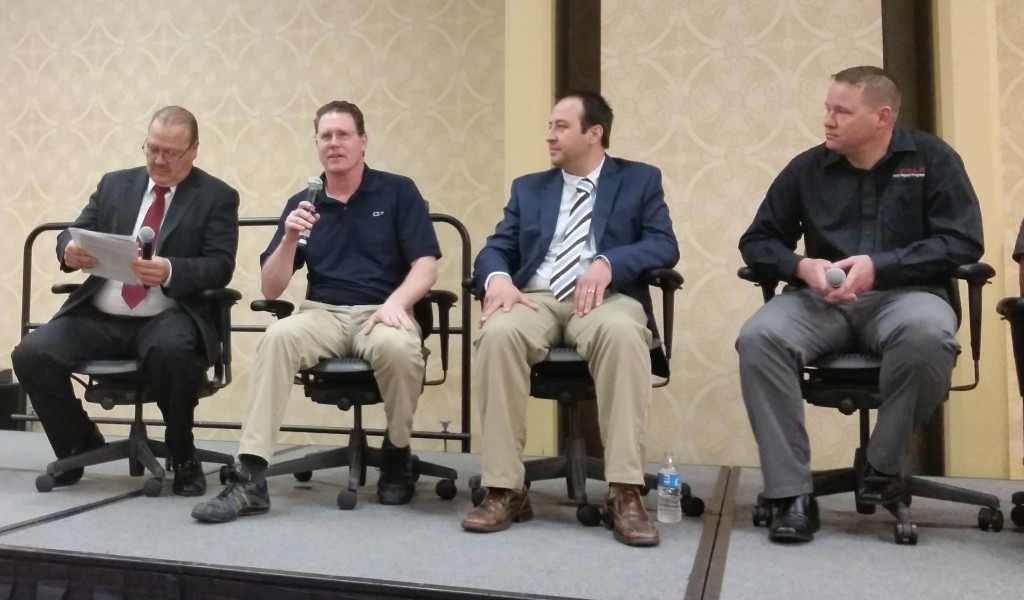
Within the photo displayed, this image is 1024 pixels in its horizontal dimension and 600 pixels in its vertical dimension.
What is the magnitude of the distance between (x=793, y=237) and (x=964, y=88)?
1.01 metres

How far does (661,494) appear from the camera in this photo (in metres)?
1.99

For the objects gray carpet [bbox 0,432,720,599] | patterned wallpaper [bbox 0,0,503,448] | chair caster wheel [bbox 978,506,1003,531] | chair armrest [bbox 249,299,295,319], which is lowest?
gray carpet [bbox 0,432,720,599]

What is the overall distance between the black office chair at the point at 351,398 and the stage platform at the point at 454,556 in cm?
9

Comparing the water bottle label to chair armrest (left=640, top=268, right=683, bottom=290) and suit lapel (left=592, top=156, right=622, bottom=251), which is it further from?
suit lapel (left=592, top=156, right=622, bottom=251)

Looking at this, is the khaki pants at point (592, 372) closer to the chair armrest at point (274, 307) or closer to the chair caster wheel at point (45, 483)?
the chair armrest at point (274, 307)

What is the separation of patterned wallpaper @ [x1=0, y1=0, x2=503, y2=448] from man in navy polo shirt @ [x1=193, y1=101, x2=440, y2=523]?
107 cm

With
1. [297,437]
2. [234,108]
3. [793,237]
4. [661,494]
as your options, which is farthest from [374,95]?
[661,494]

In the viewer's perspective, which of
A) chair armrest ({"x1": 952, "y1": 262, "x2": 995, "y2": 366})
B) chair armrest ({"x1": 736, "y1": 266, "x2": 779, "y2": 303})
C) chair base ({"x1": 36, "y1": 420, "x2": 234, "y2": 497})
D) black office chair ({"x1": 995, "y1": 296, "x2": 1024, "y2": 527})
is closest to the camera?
black office chair ({"x1": 995, "y1": 296, "x2": 1024, "y2": 527})

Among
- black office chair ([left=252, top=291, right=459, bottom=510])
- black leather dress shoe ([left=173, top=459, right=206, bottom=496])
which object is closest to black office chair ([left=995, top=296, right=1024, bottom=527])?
black office chair ([left=252, top=291, right=459, bottom=510])

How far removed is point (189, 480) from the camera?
2.28m

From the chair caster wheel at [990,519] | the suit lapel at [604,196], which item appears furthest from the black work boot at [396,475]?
the chair caster wheel at [990,519]

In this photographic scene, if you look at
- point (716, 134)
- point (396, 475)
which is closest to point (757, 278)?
point (716, 134)

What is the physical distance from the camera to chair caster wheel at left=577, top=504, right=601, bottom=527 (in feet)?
6.32

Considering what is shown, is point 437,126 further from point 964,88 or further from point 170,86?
point 964,88
